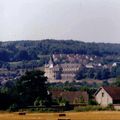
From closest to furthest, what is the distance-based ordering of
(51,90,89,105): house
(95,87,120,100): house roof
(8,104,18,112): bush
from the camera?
1. (8,104,18,112): bush
2. (95,87,120,100): house roof
3. (51,90,89,105): house

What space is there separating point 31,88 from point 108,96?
14.2 meters

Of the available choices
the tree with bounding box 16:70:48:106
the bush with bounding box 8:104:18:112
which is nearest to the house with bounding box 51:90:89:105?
the tree with bounding box 16:70:48:106

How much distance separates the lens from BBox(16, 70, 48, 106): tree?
95.6 meters

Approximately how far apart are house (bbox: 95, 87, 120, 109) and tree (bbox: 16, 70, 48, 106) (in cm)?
1109

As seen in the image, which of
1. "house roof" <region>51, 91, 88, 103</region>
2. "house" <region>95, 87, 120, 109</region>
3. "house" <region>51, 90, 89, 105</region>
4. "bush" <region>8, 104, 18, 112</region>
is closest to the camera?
"bush" <region>8, 104, 18, 112</region>

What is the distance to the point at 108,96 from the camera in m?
106

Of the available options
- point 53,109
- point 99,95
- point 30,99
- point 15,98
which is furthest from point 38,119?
point 99,95

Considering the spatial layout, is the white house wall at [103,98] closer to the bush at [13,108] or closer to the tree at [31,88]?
the tree at [31,88]

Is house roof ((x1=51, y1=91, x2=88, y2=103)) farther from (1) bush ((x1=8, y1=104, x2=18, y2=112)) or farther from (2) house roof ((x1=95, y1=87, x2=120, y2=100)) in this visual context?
(1) bush ((x1=8, y1=104, x2=18, y2=112))

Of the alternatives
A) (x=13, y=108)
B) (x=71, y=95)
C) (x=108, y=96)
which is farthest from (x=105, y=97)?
(x=13, y=108)

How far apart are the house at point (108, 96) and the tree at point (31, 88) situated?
36.4 feet

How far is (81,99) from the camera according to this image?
374ft

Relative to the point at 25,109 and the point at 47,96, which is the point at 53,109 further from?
the point at 47,96

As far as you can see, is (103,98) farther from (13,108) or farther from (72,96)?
(13,108)
